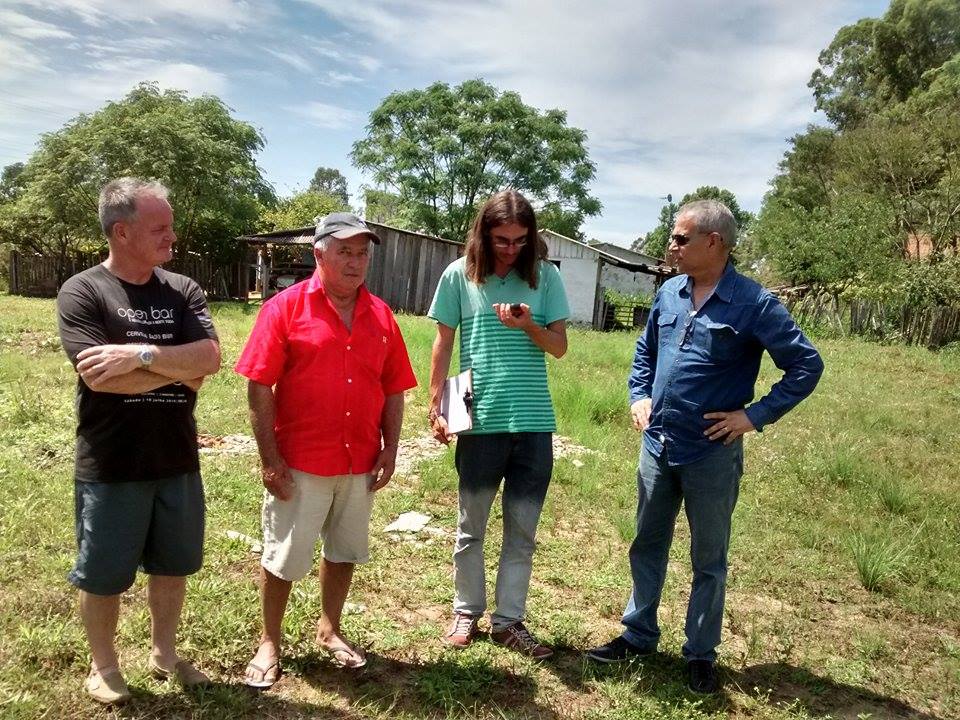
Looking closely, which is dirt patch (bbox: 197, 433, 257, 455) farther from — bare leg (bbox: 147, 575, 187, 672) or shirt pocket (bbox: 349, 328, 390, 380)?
shirt pocket (bbox: 349, 328, 390, 380)

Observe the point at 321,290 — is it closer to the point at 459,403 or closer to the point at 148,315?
the point at 148,315

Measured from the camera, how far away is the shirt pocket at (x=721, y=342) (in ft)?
9.08

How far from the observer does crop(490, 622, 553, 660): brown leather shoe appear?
3.10 metres

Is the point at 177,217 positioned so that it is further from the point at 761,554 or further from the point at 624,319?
the point at 761,554

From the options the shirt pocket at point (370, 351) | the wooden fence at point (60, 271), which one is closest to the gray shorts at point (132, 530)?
the shirt pocket at point (370, 351)

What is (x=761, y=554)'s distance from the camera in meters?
4.39

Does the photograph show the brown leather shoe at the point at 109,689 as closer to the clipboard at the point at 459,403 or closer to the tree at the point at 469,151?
the clipboard at the point at 459,403

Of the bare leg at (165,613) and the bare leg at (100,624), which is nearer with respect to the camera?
the bare leg at (100,624)

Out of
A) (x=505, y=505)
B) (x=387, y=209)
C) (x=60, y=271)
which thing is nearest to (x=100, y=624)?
(x=505, y=505)

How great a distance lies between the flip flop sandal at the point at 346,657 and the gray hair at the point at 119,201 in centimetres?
188

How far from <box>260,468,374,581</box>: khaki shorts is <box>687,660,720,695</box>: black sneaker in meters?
1.49

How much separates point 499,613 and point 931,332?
19.1 meters

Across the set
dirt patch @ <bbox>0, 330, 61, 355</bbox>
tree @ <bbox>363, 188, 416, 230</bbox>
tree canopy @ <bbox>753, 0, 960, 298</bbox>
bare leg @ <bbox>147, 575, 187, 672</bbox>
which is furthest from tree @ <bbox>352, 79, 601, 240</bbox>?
bare leg @ <bbox>147, 575, 187, 672</bbox>

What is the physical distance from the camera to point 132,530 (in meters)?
2.40
